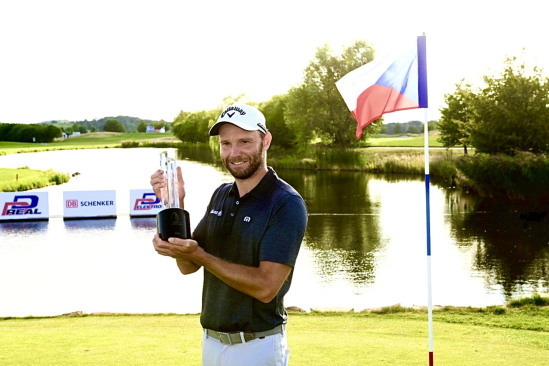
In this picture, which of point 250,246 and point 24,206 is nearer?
point 250,246

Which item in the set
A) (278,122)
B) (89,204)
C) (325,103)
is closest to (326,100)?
(325,103)

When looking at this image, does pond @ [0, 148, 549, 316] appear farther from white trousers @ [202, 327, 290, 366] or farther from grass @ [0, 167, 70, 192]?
white trousers @ [202, 327, 290, 366]

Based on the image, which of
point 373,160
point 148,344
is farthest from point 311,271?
point 373,160

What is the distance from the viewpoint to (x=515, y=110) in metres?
36.6

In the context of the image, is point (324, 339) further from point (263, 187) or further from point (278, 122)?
point (278, 122)

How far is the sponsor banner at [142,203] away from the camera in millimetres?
30703

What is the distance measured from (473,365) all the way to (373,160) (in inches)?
2129

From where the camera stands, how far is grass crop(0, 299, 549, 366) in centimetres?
745

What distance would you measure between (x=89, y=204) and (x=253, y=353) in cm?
2827

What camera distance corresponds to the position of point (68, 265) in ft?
64.6

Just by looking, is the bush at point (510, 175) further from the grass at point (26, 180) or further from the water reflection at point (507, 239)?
the grass at point (26, 180)

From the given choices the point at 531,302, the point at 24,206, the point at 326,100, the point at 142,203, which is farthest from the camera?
the point at 326,100

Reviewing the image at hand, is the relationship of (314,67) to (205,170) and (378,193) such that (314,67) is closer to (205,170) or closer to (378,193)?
(205,170)

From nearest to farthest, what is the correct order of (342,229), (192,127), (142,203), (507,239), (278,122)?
(507,239) → (342,229) → (142,203) → (278,122) → (192,127)
